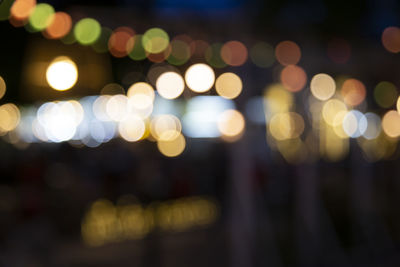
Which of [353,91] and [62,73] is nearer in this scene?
[62,73]

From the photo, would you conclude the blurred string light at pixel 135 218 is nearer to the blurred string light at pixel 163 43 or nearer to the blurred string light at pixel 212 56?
the blurred string light at pixel 212 56

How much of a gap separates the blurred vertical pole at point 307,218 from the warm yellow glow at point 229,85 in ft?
4.58

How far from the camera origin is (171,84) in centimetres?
941

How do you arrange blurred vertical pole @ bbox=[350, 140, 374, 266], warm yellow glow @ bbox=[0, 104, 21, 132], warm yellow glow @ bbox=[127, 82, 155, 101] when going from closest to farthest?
blurred vertical pole @ bbox=[350, 140, 374, 266] → warm yellow glow @ bbox=[127, 82, 155, 101] → warm yellow glow @ bbox=[0, 104, 21, 132]

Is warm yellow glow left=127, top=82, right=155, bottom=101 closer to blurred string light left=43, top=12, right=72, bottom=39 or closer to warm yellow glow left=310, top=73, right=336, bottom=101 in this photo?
warm yellow glow left=310, top=73, right=336, bottom=101

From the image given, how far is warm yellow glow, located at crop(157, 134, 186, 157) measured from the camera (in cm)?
1945

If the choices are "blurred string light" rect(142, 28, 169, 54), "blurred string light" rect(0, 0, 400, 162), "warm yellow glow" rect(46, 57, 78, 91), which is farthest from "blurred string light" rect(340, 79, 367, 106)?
"warm yellow glow" rect(46, 57, 78, 91)

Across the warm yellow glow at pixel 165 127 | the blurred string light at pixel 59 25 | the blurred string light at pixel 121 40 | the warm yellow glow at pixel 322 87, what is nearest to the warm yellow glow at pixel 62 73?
the blurred string light at pixel 121 40

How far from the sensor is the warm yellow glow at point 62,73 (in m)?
8.42

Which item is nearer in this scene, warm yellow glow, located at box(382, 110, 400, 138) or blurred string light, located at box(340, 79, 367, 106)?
blurred string light, located at box(340, 79, 367, 106)

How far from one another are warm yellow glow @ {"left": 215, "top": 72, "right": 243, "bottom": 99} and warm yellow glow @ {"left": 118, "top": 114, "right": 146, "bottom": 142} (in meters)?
9.94

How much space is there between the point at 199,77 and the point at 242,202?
5.76 ft

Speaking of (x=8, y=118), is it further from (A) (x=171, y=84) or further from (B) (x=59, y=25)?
(B) (x=59, y=25)

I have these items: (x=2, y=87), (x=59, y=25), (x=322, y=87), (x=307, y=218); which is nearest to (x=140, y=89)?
(x=2, y=87)
